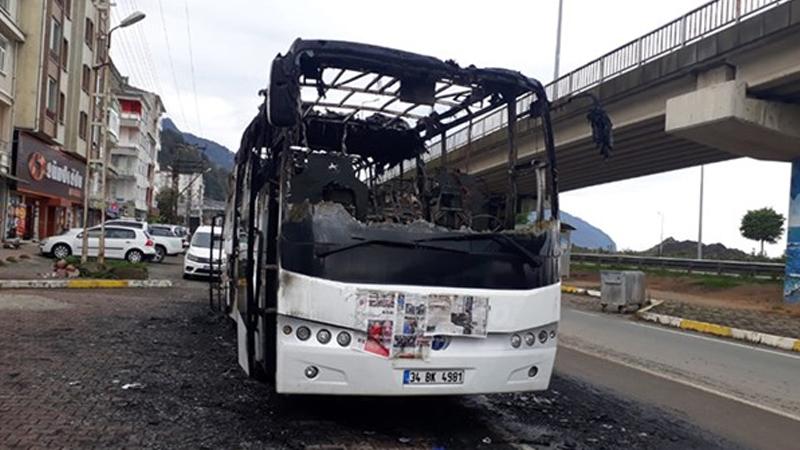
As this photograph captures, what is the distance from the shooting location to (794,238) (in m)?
21.0

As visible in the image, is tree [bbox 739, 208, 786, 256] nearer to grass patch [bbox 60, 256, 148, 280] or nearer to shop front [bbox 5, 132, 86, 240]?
grass patch [bbox 60, 256, 148, 280]

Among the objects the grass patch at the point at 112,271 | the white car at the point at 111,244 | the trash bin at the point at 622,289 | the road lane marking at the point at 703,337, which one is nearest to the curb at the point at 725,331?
the road lane marking at the point at 703,337

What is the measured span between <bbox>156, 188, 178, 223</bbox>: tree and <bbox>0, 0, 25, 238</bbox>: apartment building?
4250cm

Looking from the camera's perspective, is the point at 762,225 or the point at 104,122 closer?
the point at 104,122

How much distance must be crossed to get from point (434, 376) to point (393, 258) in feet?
Result: 3.15

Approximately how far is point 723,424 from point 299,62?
536 centimetres

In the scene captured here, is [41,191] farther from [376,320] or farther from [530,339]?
[530,339]

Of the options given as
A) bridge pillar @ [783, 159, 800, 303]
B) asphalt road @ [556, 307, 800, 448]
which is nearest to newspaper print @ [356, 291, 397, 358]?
asphalt road @ [556, 307, 800, 448]

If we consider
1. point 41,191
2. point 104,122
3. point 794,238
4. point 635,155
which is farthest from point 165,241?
point 794,238

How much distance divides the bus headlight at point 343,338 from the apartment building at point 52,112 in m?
23.5

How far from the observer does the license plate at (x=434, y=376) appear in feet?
17.6

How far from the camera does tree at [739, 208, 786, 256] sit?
48.3 metres

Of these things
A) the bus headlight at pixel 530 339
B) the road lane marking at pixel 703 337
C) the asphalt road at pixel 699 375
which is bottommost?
the road lane marking at pixel 703 337

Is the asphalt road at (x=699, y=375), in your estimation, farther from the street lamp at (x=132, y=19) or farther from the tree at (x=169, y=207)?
the tree at (x=169, y=207)
